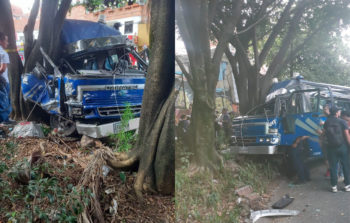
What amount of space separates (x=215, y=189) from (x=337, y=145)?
2.01 ft

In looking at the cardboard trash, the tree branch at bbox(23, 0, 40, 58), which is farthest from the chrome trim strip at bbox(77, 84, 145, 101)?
the tree branch at bbox(23, 0, 40, 58)

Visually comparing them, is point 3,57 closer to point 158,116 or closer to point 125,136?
point 125,136

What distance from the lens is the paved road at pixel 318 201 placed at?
1330 millimetres

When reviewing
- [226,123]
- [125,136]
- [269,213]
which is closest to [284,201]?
[269,213]

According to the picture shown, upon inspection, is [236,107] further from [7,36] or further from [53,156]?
[7,36]

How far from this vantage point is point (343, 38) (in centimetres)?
143

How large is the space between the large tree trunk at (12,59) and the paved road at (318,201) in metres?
2.90

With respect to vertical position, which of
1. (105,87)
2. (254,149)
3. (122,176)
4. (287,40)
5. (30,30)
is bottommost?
(122,176)

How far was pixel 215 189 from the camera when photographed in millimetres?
1648

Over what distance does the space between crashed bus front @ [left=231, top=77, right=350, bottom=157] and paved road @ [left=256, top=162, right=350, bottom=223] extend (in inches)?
4.8

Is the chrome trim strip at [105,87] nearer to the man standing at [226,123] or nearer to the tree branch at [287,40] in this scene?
the man standing at [226,123]

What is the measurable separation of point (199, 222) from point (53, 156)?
77.0 inches

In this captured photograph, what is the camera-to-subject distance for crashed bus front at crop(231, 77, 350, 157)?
1342 mm

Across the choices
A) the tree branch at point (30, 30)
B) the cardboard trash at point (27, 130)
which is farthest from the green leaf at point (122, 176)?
the tree branch at point (30, 30)
